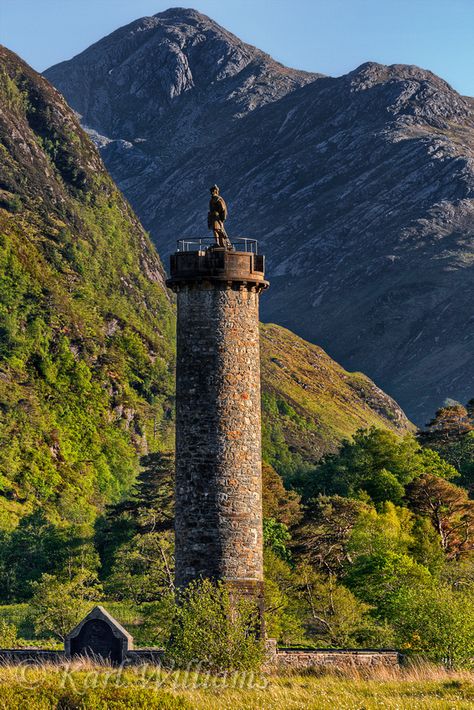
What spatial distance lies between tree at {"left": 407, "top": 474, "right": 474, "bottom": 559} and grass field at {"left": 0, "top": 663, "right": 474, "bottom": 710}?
3582cm

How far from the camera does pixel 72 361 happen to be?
150000mm

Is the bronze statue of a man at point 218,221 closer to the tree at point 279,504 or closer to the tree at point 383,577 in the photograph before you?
the tree at point 383,577

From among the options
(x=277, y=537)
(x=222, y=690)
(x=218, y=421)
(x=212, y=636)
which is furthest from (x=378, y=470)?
(x=222, y=690)

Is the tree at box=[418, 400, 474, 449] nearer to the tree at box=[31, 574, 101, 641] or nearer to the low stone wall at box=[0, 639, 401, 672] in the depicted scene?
the tree at box=[31, 574, 101, 641]

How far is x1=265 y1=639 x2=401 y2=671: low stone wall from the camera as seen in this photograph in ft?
115

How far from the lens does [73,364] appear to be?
491 ft

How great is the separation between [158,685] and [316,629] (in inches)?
1131

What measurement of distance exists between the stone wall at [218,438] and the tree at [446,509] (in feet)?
118

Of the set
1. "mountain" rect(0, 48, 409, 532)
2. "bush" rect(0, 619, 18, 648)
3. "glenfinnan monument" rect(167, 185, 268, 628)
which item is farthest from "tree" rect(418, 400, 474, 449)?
"glenfinnan monument" rect(167, 185, 268, 628)

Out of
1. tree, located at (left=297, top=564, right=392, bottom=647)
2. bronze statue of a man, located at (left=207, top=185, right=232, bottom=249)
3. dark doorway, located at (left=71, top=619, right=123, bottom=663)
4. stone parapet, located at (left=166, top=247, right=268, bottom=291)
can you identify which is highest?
bronze statue of a man, located at (left=207, top=185, right=232, bottom=249)

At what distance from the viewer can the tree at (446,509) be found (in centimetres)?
6812

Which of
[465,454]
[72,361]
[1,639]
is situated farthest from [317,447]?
[1,639]

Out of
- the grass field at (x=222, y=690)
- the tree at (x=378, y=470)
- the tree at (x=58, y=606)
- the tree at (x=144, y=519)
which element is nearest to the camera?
the grass field at (x=222, y=690)

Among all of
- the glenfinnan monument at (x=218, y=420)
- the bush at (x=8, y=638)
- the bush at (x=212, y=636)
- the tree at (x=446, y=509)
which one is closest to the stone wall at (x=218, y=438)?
the glenfinnan monument at (x=218, y=420)
